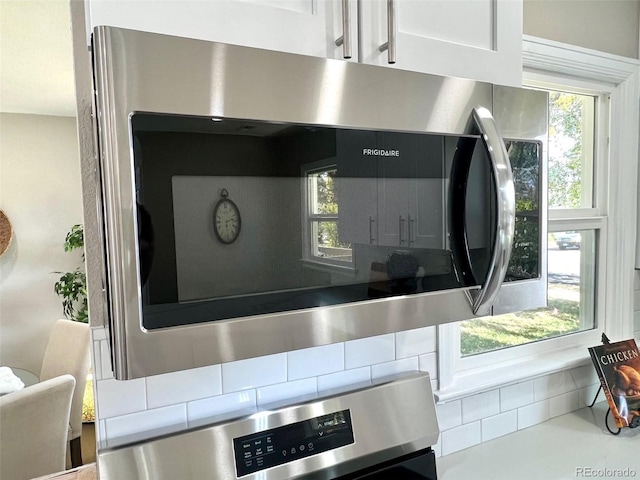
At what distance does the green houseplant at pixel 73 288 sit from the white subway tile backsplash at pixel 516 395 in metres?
2.95

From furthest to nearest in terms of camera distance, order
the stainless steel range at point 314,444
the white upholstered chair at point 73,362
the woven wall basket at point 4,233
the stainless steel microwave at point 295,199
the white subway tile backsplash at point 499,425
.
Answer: the woven wall basket at point 4,233 < the white upholstered chair at point 73,362 < the white subway tile backsplash at point 499,425 < the stainless steel range at point 314,444 < the stainless steel microwave at point 295,199

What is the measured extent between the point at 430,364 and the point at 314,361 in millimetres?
347

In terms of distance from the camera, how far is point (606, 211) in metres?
1.63

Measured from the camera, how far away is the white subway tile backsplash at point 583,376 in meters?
1.51

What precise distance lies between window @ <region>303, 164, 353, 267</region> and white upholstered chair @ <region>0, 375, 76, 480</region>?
1.66 metres

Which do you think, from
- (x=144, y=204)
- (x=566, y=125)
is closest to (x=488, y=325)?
(x=566, y=125)

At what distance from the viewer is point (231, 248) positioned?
0.59 metres

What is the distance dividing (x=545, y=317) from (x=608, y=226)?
0.40 m

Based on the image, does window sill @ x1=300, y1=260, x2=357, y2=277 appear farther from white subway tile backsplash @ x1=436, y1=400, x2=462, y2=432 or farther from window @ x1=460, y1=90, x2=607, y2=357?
window @ x1=460, y1=90, x2=607, y2=357

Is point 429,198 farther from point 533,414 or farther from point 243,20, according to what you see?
point 533,414

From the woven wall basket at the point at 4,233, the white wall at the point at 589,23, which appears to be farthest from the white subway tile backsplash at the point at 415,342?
the woven wall basket at the point at 4,233

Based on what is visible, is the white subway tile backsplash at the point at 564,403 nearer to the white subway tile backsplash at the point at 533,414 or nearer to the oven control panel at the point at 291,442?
the white subway tile backsplash at the point at 533,414

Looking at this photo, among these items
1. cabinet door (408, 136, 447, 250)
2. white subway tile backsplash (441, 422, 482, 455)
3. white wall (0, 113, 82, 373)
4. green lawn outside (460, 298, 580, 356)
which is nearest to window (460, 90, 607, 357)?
green lawn outside (460, 298, 580, 356)

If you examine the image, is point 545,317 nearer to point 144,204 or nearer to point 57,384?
point 144,204
